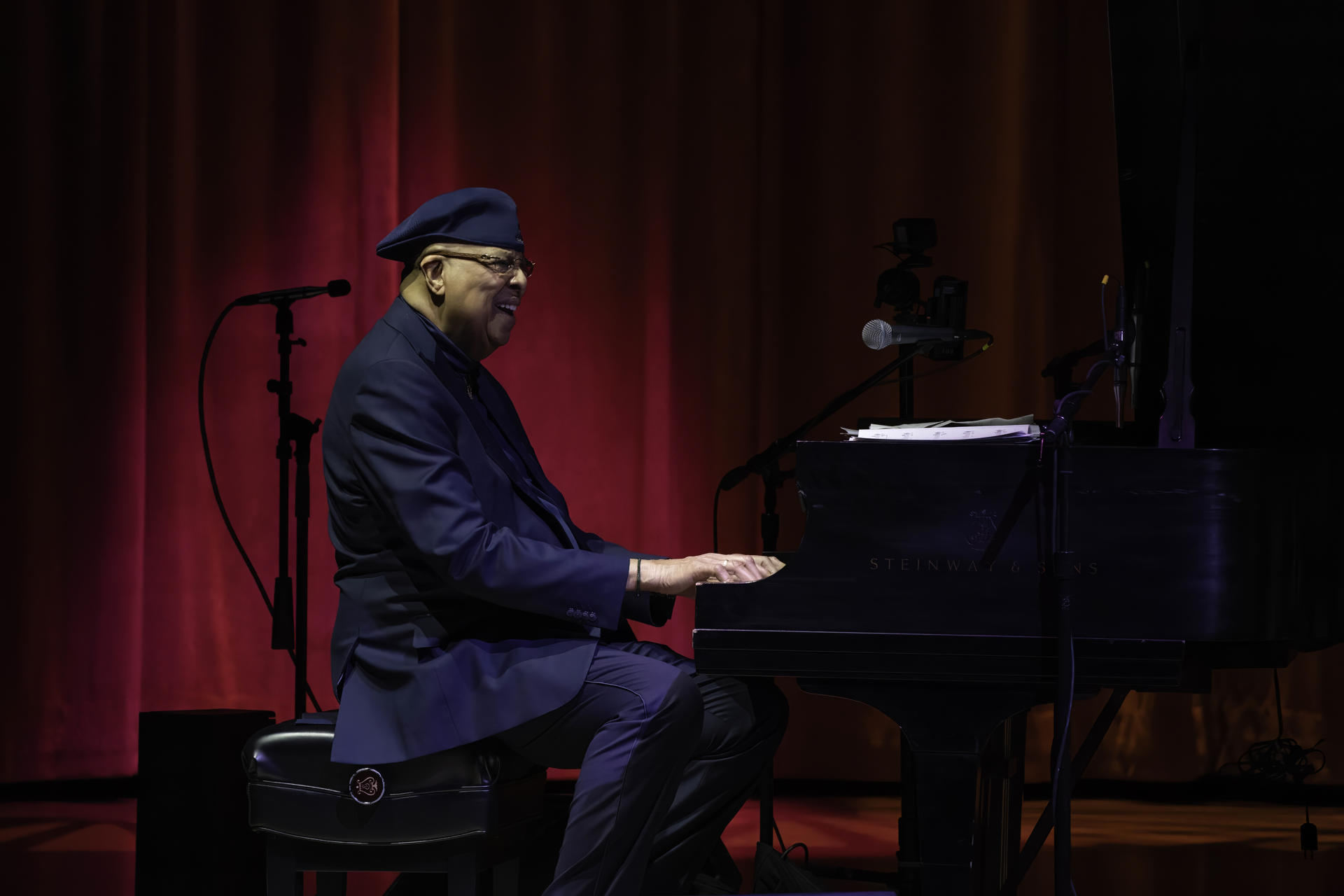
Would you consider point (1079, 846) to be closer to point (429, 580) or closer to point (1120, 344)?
point (1120, 344)

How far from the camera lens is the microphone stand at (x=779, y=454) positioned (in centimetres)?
278

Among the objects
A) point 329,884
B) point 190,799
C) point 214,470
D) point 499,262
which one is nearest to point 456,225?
point 499,262

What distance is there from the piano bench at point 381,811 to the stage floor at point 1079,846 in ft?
2.78

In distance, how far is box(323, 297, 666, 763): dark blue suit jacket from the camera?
1.99 meters

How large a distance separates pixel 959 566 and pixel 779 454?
1103mm

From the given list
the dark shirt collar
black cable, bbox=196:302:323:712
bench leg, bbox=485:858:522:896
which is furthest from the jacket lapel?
black cable, bbox=196:302:323:712

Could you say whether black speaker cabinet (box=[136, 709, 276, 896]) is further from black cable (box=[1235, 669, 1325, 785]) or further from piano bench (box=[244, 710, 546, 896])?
black cable (box=[1235, 669, 1325, 785])

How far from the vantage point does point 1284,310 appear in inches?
84.5

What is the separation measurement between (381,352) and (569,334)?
2239 mm

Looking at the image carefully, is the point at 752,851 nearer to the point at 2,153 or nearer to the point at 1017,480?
the point at 1017,480

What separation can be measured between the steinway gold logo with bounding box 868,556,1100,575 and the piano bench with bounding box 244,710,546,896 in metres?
0.71

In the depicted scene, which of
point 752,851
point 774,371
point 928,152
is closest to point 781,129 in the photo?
point 928,152

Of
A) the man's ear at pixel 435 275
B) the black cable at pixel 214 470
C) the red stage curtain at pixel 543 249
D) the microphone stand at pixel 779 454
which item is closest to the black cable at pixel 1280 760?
the red stage curtain at pixel 543 249

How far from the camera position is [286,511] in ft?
12.0
